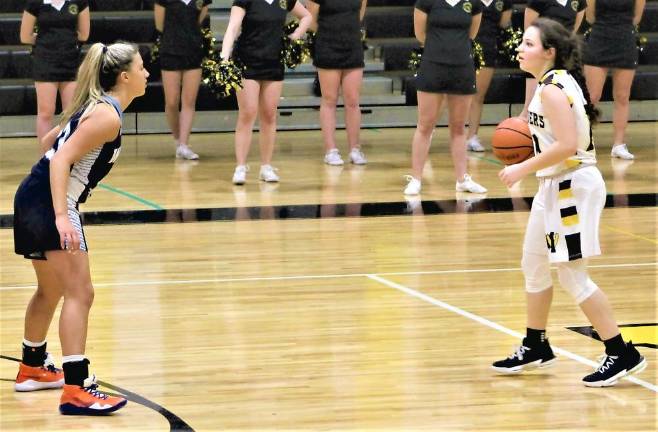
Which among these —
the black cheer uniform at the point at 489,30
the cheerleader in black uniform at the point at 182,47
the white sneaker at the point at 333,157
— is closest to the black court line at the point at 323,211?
the white sneaker at the point at 333,157

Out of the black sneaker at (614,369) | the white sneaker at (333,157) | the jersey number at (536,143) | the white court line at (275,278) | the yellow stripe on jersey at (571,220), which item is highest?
the jersey number at (536,143)

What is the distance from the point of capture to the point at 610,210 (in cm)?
934

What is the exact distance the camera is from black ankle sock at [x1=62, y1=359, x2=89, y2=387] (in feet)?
15.8

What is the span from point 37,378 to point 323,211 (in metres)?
4.40

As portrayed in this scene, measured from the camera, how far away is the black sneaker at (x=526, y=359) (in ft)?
17.5

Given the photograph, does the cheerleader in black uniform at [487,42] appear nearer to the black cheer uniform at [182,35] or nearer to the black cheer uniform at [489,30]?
the black cheer uniform at [489,30]

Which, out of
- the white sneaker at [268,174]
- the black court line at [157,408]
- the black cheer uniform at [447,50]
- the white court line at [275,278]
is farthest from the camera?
the white sneaker at [268,174]

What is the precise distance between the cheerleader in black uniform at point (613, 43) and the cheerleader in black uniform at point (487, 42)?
946 millimetres

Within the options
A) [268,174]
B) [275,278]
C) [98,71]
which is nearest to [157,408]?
[98,71]

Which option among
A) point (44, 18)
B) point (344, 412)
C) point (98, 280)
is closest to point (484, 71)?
point (44, 18)

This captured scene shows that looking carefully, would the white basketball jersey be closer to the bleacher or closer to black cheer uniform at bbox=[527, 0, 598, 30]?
black cheer uniform at bbox=[527, 0, 598, 30]

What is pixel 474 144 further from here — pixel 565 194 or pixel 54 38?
pixel 565 194

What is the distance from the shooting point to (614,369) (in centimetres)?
510

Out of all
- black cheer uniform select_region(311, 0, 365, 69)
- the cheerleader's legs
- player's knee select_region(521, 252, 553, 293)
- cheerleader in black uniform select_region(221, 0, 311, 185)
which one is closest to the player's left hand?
player's knee select_region(521, 252, 553, 293)
